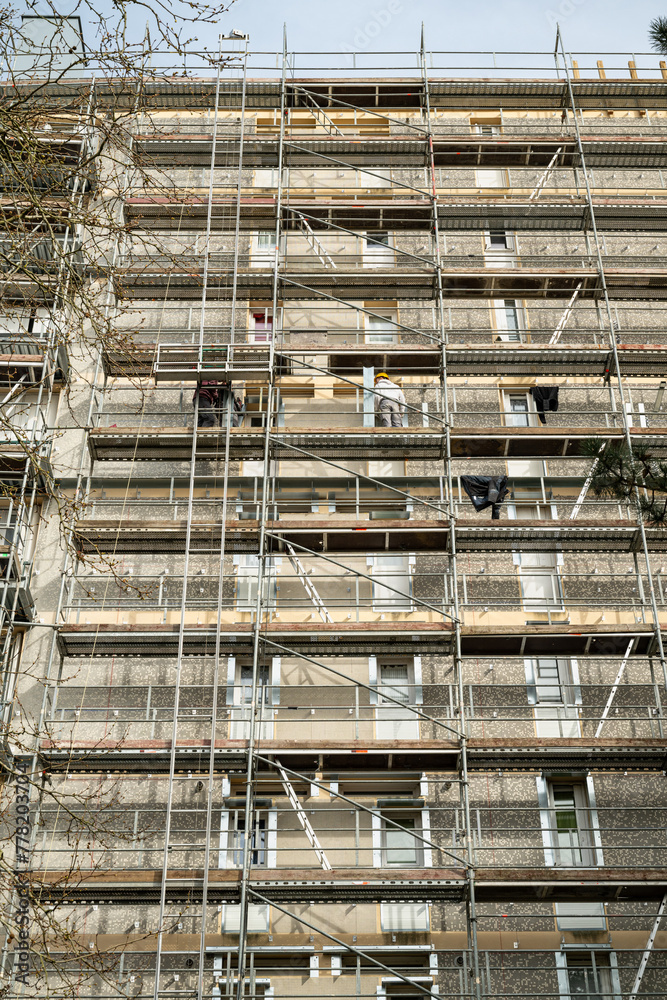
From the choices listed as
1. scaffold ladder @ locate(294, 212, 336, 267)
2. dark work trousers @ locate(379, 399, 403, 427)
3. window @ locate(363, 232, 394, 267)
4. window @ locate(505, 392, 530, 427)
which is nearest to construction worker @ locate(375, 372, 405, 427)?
dark work trousers @ locate(379, 399, 403, 427)

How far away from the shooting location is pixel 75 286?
952cm

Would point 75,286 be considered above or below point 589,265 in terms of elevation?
below

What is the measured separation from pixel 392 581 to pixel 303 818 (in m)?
4.08

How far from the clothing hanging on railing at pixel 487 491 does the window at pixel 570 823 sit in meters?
3.96

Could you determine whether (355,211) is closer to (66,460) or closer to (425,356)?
(425,356)

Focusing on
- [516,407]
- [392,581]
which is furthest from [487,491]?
[516,407]

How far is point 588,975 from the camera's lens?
15.1 m

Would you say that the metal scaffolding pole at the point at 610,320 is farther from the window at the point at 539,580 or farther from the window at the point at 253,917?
the window at the point at 253,917

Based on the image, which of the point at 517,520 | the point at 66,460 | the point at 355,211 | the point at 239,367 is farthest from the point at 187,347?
the point at 517,520

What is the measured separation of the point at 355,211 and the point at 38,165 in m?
11.6

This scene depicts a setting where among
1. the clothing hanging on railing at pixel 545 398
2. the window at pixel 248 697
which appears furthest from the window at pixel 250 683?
the clothing hanging on railing at pixel 545 398

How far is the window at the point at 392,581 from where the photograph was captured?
17.3 meters

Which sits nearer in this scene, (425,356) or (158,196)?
A: (425,356)

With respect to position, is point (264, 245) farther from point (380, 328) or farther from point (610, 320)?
point (610, 320)
